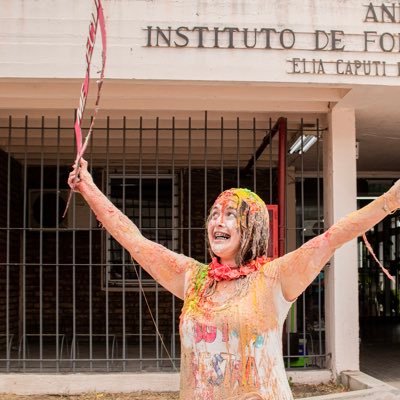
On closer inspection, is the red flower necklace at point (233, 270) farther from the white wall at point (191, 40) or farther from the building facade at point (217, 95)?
the white wall at point (191, 40)

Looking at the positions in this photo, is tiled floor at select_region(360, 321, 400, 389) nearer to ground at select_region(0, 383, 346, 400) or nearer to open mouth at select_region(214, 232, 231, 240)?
ground at select_region(0, 383, 346, 400)

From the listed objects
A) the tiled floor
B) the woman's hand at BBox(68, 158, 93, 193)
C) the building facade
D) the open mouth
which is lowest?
the tiled floor

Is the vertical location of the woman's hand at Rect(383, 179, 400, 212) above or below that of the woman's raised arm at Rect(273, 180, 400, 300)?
above

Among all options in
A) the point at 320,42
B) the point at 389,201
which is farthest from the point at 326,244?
the point at 320,42

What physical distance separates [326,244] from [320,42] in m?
4.91

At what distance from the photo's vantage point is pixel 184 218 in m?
11.9

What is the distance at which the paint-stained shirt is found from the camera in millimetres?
2182

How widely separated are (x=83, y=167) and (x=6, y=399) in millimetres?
5328

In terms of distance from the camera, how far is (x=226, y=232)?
2338 mm

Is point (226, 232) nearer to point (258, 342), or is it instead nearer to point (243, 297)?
point (243, 297)

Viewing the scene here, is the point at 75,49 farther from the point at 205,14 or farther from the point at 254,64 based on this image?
the point at 254,64

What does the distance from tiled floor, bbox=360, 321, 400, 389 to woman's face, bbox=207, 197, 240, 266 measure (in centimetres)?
607

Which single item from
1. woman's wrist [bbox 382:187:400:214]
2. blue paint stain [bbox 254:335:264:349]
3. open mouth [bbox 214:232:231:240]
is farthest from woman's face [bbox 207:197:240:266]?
woman's wrist [bbox 382:187:400:214]

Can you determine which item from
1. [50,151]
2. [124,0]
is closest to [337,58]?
[124,0]
